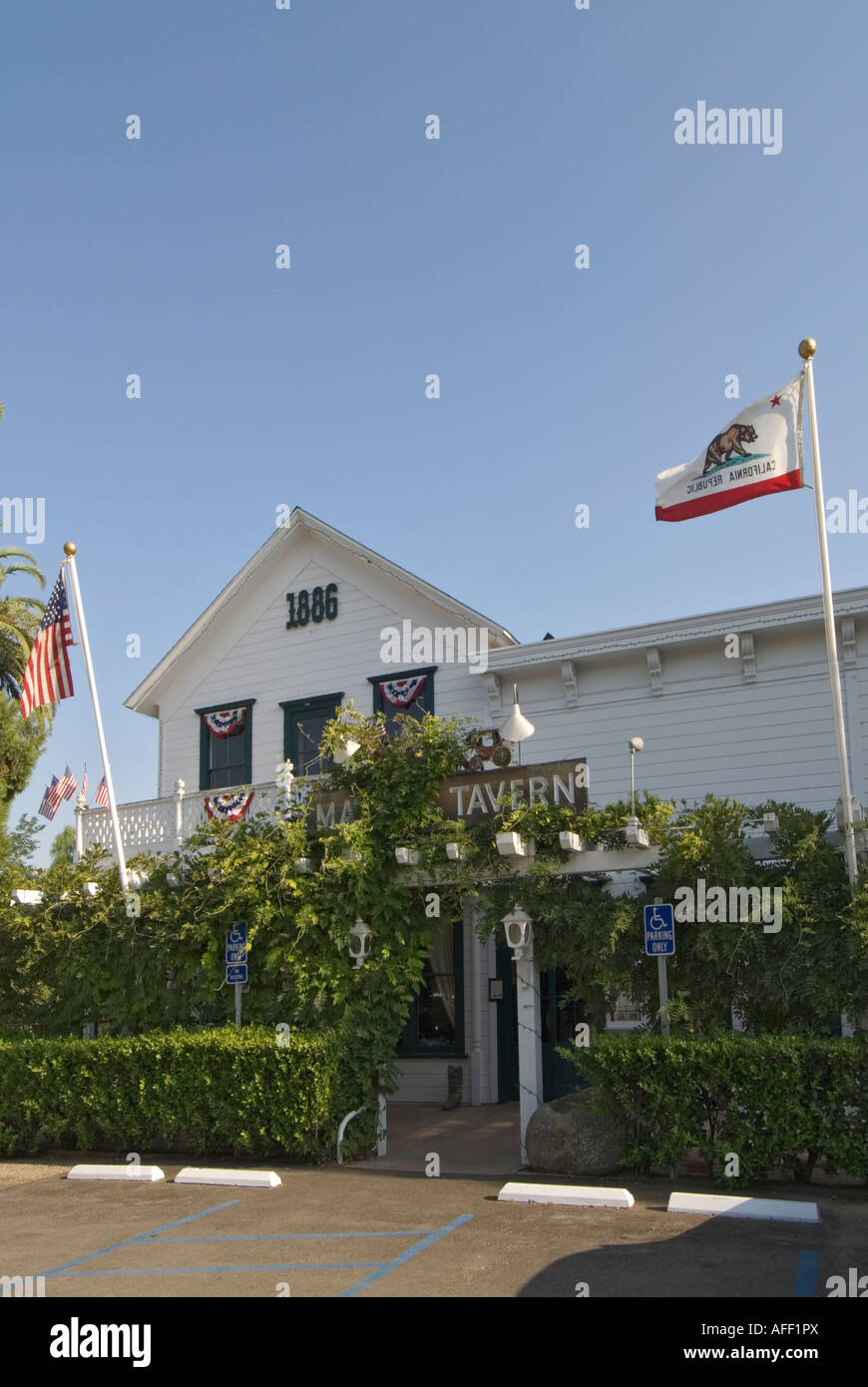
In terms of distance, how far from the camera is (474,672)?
1659cm

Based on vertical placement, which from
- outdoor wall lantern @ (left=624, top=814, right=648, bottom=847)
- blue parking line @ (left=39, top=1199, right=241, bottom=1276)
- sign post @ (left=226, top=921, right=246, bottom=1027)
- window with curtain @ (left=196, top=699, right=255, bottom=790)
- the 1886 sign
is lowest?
blue parking line @ (left=39, top=1199, right=241, bottom=1276)

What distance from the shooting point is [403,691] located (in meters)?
17.4

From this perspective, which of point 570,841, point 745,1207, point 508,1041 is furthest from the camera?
point 508,1041

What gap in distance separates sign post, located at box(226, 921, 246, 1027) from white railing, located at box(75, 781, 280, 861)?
6.89ft

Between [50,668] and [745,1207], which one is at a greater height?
[50,668]

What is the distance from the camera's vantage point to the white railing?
15539mm

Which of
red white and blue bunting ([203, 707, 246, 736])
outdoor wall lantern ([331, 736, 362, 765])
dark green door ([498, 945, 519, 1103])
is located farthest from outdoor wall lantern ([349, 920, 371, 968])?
red white and blue bunting ([203, 707, 246, 736])

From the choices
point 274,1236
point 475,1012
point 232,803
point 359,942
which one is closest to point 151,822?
point 232,803

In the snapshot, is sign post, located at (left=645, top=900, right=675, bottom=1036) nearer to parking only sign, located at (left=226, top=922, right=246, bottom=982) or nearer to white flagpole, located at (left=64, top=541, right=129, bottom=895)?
parking only sign, located at (left=226, top=922, right=246, bottom=982)

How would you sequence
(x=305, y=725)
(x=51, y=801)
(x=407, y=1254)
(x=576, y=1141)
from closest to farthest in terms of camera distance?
1. (x=407, y=1254)
2. (x=576, y=1141)
3. (x=305, y=725)
4. (x=51, y=801)

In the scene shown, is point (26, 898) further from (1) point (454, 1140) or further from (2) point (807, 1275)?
(2) point (807, 1275)

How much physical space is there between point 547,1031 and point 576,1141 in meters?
4.51
